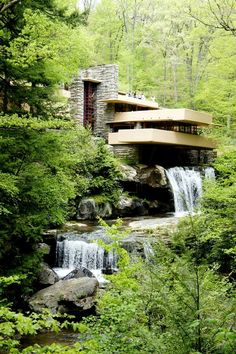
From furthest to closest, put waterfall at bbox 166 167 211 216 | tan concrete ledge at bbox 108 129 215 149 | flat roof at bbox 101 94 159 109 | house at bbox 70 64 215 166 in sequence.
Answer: flat roof at bbox 101 94 159 109 → house at bbox 70 64 215 166 → tan concrete ledge at bbox 108 129 215 149 → waterfall at bbox 166 167 211 216

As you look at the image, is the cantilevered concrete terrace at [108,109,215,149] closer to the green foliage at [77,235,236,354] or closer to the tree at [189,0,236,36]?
the tree at [189,0,236,36]

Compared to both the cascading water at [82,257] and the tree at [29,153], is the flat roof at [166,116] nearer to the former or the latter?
the cascading water at [82,257]

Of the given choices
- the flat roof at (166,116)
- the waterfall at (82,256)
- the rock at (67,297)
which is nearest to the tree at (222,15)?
the rock at (67,297)

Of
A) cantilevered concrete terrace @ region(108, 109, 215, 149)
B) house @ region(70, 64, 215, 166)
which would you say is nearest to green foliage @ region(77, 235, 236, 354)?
cantilevered concrete terrace @ region(108, 109, 215, 149)

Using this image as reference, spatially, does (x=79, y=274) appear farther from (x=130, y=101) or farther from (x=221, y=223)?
(x=130, y=101)

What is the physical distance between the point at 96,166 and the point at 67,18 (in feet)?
33.9

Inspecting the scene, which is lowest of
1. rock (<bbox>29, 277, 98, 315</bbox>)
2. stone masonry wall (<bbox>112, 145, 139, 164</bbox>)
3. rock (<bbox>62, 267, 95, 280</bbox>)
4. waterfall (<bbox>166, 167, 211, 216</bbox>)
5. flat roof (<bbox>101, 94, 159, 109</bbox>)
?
rock (<bbox>29, 277, 98, 315</bbox>)

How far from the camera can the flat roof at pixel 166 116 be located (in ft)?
70.6

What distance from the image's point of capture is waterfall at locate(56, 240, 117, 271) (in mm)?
13117

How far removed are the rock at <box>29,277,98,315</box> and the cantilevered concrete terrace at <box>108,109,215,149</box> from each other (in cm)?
1123

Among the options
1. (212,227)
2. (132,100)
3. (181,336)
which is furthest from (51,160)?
(132,100)

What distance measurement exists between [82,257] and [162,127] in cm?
1242

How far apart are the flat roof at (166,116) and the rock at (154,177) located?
3.12 m

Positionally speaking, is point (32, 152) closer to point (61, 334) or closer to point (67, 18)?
point (67, 18)
